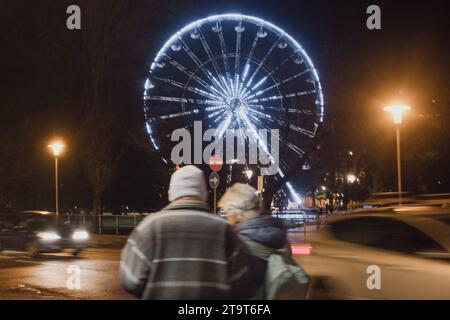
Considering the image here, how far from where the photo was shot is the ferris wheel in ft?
103

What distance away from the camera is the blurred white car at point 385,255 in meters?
7.45

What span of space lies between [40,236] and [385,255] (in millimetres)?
15009

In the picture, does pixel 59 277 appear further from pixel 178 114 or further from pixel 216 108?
pixel 178 114

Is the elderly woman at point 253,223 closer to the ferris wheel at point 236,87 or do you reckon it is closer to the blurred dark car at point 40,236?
the blurred dark car at point 40,236

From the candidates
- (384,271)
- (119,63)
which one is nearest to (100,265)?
(384,271)

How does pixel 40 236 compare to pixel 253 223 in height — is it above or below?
below

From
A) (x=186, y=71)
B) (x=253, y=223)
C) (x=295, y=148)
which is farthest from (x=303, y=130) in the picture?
(x=253, y=223)

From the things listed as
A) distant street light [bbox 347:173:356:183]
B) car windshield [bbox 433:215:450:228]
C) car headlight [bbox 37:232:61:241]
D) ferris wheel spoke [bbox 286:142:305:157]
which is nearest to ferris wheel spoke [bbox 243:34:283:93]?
ferris wheel spoke [bbox 286:142:305:157]

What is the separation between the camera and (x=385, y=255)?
26.3 feet

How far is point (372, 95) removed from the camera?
33.8 metres

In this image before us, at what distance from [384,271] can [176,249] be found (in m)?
4.55

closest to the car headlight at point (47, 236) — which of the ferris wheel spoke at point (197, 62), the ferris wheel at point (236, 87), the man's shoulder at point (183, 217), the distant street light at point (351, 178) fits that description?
the ferris wheel at point (236, 87)

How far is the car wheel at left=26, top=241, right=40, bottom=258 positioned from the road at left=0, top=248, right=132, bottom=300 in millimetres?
278
